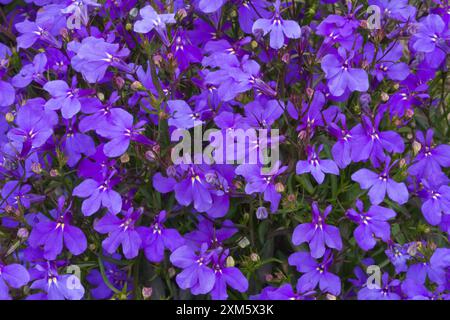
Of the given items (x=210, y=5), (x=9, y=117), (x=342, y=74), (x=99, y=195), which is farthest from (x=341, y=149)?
(x=9, y=117)

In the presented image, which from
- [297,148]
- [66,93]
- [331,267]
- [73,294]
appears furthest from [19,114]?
[331,267]

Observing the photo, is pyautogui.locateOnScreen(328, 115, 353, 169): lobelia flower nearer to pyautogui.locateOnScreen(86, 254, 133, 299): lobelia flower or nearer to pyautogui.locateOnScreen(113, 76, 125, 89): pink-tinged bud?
pyautogui.locateOnScreen(113, 76, 125, 89): pink-tinged bud

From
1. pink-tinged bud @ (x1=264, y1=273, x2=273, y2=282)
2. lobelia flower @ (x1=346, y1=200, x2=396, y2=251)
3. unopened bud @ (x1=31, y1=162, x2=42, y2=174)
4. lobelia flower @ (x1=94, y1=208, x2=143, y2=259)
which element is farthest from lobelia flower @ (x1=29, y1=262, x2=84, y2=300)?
lobelia flower @ (x1=346, y1=200, x2=396, y2=251)

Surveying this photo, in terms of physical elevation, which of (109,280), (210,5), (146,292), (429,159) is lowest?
(109,280)

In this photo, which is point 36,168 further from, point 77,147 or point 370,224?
point 370,224

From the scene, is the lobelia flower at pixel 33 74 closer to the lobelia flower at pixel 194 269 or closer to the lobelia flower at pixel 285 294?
the lobelia flower at pixel 194 269

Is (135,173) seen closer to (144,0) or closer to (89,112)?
(89,112)

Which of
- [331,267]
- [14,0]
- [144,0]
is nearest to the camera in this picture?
[331,267]

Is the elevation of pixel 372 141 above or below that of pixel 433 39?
below
